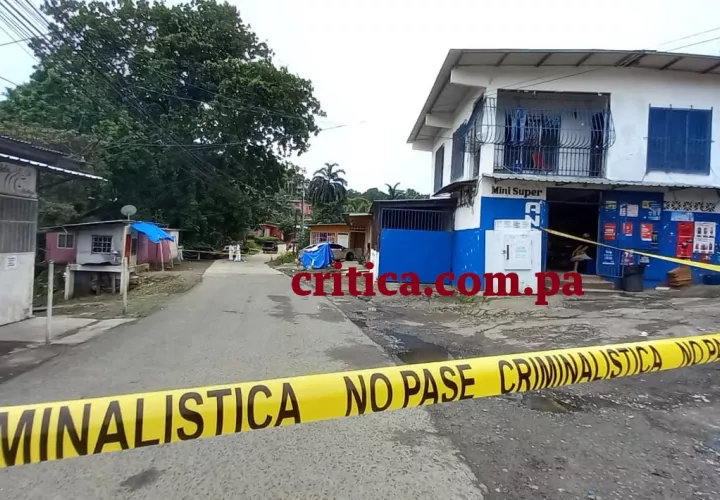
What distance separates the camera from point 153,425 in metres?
1.84

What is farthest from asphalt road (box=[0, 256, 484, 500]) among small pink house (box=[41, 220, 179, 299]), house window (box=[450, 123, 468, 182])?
small pink house (box=[41, 220, 179, 299])

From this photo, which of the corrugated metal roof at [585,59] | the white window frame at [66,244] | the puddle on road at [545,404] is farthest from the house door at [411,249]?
the white window frame at [66,244]

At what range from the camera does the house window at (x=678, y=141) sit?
13.3 metres

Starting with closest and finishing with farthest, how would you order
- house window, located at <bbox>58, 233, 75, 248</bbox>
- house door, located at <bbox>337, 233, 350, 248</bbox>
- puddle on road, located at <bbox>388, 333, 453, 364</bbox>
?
puddle on road, located at <bbox>388, 333, 453, 364</bbox> < house window, located at <bbox>58, 233, 75, 248</bbox> < house door, located at <bbox>337, 233, 350, 248</bbox>

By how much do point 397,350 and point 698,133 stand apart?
11773 mm

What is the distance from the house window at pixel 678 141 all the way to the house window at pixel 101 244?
69.5 ft

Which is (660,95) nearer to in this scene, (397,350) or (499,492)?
(397,350)

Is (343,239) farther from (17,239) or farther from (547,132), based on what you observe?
(17,239)

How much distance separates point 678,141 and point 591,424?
12.3m

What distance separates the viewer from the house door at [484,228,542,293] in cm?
1316

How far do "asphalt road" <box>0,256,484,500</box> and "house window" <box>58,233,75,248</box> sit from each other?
57.1ft

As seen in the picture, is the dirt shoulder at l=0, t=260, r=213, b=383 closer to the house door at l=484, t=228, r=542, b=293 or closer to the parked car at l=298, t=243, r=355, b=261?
the house door at l=484, t=228, r=542, b=293

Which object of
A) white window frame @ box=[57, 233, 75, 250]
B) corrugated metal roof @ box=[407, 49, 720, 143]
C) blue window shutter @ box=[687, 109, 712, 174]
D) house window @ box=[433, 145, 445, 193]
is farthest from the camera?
white window frame @ box=[57, 233, 75, 250]

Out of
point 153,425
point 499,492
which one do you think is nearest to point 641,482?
point 499,492
